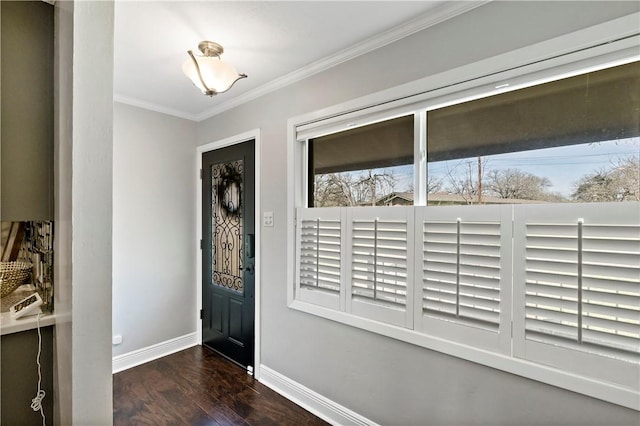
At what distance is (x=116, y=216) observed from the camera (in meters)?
2.75

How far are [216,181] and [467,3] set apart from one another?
2504 millimetres

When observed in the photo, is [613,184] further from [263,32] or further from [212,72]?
[212,72]

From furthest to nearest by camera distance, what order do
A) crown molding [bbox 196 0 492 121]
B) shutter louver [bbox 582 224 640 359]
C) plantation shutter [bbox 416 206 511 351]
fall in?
crown molding [bbox 196 0 492 121]
plantation shutter [bbox 416 206 511 351]
shutter louver [bbox 582 224 640 359]

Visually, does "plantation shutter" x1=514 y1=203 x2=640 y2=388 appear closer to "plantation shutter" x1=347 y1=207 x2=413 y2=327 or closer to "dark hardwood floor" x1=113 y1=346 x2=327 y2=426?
"plantation shutter" x1=347 y1=207 x2=413 y2=327

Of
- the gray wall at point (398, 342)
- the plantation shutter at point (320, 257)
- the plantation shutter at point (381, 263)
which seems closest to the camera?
the gray wall at point (398, 342)

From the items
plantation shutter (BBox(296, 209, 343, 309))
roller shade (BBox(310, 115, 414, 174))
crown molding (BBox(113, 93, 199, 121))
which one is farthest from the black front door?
roller shade (BBox(310, 115, 414, 174))

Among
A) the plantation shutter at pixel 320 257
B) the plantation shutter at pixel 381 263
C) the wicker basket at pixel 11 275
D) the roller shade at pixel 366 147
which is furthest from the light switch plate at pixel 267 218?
the wicker basket at pixel 11 275

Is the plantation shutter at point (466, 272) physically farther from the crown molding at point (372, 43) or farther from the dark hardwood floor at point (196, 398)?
the dark hardwood floor at point (196, 398)

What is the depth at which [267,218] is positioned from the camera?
8.29 ft

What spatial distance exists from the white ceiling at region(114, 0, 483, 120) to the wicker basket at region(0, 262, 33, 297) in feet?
4.40

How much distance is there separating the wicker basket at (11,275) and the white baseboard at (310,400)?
1774 millimetres

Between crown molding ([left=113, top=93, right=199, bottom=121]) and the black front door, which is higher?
crown molding ([left=113, top=93, right=199, bottom=121])

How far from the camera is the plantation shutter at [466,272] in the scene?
4.68 feet

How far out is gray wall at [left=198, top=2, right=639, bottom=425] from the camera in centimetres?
130
